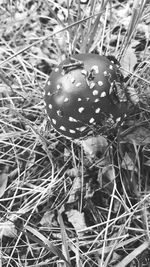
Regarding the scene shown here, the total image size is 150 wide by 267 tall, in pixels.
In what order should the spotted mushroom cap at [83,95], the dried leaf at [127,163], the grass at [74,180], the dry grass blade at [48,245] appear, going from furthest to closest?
the dried leaf at [127,163] → the grass at [74,180] → the spotted mushroom cap at [83,95] → the dry grass blade at [48,245]

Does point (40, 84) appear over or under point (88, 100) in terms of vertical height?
over

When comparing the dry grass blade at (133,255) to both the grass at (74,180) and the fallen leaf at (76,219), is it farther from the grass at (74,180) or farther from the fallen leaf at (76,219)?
the fallen leaf at (76,219)

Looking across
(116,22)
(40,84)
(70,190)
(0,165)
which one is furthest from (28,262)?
(116,22)

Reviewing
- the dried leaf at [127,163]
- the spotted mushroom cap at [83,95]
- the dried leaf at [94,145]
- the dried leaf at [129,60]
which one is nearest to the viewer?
the spotted mushroom cap at [83,95]

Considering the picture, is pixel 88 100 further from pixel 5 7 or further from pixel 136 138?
pixel 5 7

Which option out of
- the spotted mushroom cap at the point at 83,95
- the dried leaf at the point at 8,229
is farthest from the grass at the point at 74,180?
the spotted mushroom cap at the point at 83,95

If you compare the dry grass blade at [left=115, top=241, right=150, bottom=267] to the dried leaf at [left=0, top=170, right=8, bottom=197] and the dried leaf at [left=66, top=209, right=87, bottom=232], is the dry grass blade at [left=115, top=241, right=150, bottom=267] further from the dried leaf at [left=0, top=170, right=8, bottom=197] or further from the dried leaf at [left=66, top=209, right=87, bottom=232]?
the dried leaf at [left=0, top=170, right=8, bottom=197]

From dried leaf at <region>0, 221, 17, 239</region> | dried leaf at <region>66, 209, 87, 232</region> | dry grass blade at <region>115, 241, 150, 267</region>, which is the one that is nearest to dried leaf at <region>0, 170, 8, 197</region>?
dried leaf at <region>0, 221, 17, 239</region>
